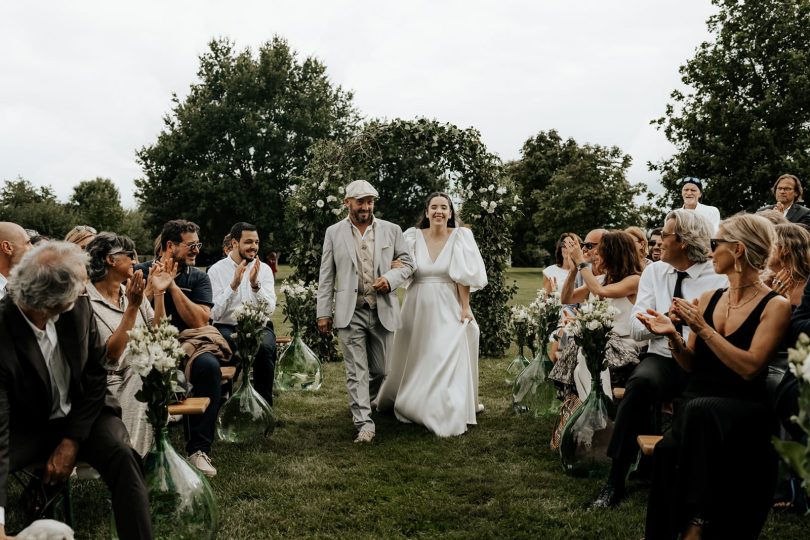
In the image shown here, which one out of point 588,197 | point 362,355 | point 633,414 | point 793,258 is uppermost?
point 588,197

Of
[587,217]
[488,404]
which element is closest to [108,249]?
[488,404]

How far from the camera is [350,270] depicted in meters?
6.29

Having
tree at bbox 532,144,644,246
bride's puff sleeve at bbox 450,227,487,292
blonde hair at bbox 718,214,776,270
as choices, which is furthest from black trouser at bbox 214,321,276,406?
tree at bbox 532,144,644,246

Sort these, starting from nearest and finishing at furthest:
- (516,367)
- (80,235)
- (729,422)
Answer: (729,422) → (80,235) → (516,367)

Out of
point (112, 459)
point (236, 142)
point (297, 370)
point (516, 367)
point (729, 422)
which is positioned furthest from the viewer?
point (236, 142)

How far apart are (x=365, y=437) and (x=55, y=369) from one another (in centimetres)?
316

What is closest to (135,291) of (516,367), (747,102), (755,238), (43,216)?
(755,238)

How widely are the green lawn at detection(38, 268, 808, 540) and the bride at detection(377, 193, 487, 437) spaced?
264mm

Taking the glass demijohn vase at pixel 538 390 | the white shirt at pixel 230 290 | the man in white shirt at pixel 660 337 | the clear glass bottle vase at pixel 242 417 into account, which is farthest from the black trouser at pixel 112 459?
the glass demijohn vase at pixel 538 390

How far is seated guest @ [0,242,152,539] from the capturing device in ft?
10.4

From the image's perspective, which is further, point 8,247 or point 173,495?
point 8,247

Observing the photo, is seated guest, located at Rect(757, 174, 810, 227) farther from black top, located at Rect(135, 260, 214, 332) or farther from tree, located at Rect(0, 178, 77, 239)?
tree, located at Rect(0, 178, 77, 239)

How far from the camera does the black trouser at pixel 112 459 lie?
3.20 metres

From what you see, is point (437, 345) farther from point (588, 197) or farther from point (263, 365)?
point (588, 197)
